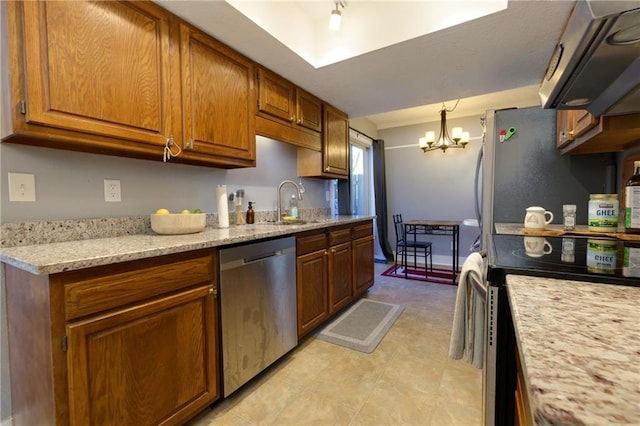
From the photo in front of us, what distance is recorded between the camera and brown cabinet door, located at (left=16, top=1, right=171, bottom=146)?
1.07 meters

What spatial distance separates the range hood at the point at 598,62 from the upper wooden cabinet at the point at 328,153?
1.82 metres

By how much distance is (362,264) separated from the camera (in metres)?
2.94

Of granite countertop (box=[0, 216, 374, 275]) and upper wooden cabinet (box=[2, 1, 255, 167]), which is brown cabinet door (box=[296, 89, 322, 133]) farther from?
granite countertop (box=[0, 216, 374, 275])

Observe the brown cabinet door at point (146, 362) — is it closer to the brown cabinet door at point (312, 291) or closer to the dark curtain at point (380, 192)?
the brown cabinet door at point (312, 291)

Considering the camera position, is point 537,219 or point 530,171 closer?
point 537,219

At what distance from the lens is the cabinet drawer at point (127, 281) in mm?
936

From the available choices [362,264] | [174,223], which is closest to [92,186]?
[174,223]

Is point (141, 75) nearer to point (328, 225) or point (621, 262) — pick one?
point (328, 225)

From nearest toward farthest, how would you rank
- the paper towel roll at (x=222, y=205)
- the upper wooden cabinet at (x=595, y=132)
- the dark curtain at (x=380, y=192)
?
1. the upper wooden cabinet at (x=595, y=132)
2. the paper towel roll at (x=222, y=205)
3. the dark curtain at (x=380, y=192)

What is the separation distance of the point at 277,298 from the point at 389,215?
3.69 m

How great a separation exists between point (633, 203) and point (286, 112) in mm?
2130

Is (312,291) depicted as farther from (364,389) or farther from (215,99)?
(215,99)

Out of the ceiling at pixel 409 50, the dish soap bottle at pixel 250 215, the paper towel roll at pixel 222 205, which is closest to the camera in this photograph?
the ceiling at pixel 409 50

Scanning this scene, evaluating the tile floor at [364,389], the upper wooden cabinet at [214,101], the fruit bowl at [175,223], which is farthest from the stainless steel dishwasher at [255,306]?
the upper wooden cabinet at [214,101]
